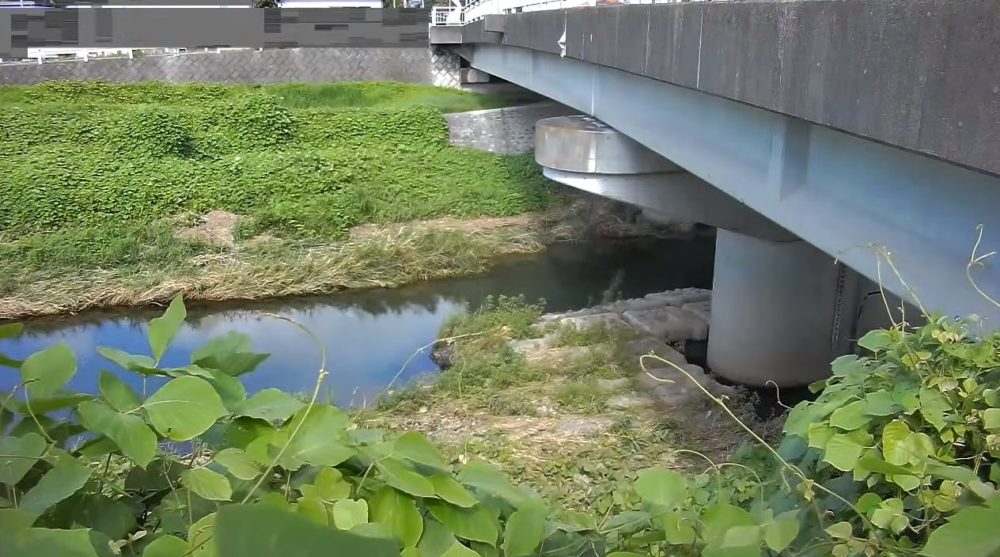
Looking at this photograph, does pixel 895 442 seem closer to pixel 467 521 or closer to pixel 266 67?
pixel 467 521

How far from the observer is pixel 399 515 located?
1350 millimetres

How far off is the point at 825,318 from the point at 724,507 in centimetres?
892

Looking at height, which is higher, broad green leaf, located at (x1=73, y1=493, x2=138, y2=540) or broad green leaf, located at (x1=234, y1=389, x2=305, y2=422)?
broad green leaf, located at (x1=234, y1=389, x2=305, y2=422)

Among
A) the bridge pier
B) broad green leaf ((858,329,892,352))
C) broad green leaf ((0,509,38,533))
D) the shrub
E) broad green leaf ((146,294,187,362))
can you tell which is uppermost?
broad green leaf ((146,294,187,362))

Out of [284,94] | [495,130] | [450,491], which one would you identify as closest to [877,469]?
[450,491]

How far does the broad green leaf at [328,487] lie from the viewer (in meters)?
1.35

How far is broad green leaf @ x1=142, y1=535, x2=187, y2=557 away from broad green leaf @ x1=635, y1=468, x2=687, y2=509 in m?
0.82

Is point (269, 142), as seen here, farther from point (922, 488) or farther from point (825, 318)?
point (922, 488)

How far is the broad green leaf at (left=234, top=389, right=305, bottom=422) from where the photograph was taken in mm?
1504

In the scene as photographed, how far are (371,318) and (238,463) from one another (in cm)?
1189

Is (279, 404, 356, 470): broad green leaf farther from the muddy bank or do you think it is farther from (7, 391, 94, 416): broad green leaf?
the muddy bank

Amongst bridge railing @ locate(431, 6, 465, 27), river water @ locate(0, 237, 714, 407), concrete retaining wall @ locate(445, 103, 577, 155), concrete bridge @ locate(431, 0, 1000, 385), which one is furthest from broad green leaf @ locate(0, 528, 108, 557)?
bridge railing @ locate(431, 6, 465, 27)

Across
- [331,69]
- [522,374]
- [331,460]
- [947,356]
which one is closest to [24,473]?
[331,460]

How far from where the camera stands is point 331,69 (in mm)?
25406
